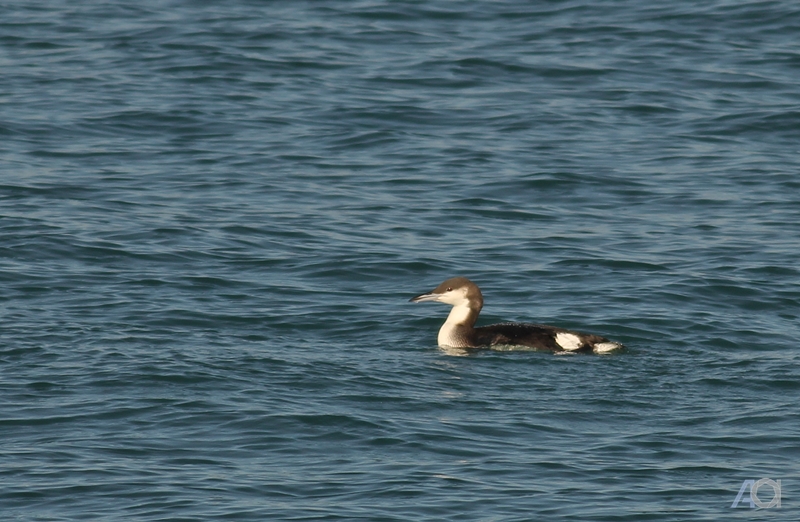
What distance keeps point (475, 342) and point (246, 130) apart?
30.1 feet

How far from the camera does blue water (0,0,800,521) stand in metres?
9.64

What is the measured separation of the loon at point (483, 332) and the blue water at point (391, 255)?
9.1 inches

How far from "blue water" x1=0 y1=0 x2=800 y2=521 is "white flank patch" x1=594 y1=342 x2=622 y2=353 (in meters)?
0.15

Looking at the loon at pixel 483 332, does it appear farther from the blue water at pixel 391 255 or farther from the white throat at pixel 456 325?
the blue water at pixel 391 255

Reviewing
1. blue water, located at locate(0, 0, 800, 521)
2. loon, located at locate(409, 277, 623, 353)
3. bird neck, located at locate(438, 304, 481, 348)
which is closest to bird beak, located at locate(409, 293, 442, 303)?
loon, located at locate(409, 277, 623, 353)

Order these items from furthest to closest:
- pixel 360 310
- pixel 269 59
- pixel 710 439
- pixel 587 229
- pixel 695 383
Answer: pixel 269 59
pixel 587 229
pixel 360 310
pixel 695 383
pixel 710 439

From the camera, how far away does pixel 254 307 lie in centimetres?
1417

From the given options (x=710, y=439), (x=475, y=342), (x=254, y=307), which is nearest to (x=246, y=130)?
(x=254, y=307)

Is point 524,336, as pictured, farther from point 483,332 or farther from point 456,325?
point 456,325

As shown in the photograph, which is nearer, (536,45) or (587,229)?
(587,229)

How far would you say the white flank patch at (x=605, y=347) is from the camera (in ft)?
42.1

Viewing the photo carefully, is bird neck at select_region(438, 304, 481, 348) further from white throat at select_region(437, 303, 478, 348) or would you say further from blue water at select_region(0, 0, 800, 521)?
blue water at select_region(0, 0, 800, 521)

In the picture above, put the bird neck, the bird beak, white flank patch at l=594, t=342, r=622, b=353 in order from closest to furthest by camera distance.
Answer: white flank patch at l=594, t=342, r=622, b=353, the bird neck, the bird beak

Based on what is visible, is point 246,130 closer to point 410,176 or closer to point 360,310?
point 410,176
